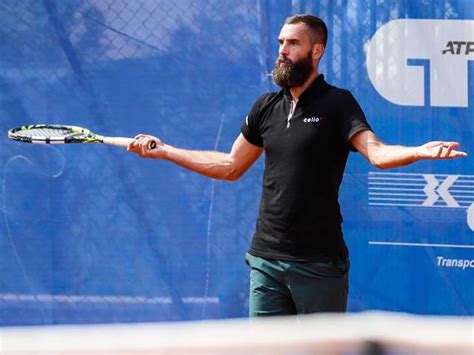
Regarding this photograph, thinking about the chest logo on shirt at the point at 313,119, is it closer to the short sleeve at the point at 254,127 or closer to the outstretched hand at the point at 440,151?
the short sleeve at the point at 254,127

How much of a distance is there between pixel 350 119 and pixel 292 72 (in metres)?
0.33

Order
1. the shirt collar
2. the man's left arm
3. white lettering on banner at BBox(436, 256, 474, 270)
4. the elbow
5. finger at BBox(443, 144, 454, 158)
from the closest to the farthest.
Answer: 1. finger at BBox(443, 144, 454, 158)
2. the man's left arm
3. the shirt collar
4. the elbow
5. white lettering on banner at BBox(436, 256, 474, 270)

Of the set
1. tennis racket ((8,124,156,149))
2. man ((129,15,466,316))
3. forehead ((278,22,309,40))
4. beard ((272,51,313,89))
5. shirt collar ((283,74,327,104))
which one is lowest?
man ((129,15,466,316))

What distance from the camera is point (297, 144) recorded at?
13.0 ft

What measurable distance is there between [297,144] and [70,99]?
156cm

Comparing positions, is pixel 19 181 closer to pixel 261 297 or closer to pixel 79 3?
pixel 79 3

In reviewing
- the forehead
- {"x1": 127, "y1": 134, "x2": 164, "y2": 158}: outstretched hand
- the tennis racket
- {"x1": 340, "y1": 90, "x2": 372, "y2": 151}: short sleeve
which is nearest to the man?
{"x1": 340, "y1": 90, "x2": 372, "y2": 151}: short sleeve

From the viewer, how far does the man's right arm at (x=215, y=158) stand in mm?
4246

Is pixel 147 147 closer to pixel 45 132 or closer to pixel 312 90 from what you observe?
pixel 312 90

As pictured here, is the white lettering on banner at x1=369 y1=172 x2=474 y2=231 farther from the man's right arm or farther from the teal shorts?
the teal shorts

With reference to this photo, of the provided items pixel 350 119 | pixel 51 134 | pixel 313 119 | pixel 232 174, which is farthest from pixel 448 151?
pixel 51 134

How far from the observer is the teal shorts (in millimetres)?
3936

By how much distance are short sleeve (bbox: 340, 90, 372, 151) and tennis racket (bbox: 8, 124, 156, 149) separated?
1.19 metres

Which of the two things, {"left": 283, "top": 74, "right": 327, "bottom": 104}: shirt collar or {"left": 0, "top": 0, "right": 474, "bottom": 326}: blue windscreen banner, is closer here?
{"left": 283, "top": 74, "right": 327, "bottom": 104}: shirt collar
